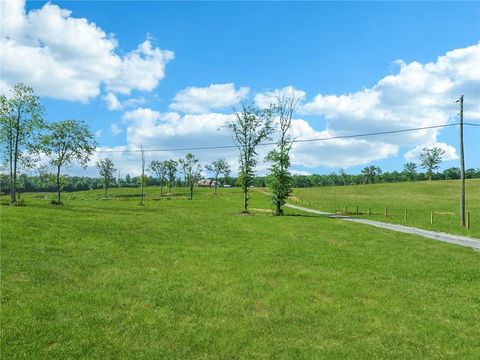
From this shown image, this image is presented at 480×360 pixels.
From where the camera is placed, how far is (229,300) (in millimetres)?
13414

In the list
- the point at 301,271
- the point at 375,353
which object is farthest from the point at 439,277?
the point at 375,353

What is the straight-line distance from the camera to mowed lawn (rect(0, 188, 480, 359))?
9992 mm

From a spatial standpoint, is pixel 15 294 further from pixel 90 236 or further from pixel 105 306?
pixel 90 236

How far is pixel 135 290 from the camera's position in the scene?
46.3 ft

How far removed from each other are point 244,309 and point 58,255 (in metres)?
10.1

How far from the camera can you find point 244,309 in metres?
12.7

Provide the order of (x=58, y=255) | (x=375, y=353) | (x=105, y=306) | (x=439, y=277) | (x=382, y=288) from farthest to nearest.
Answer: (x=58, y=255) < (x=439, y=277) < (x=382, y=288) < (x=105, y=306) < (x=375, y=353)

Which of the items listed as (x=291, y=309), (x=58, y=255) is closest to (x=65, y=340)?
(x=291, y=309)

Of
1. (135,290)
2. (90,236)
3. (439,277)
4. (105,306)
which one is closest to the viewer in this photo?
(105,306)

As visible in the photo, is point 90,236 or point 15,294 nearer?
point 15,294

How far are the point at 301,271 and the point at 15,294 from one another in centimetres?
1079

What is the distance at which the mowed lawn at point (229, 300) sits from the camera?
9992mm

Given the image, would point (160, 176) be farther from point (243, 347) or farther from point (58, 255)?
point (243, 347)

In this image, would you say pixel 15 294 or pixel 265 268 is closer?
pixel 15 294
